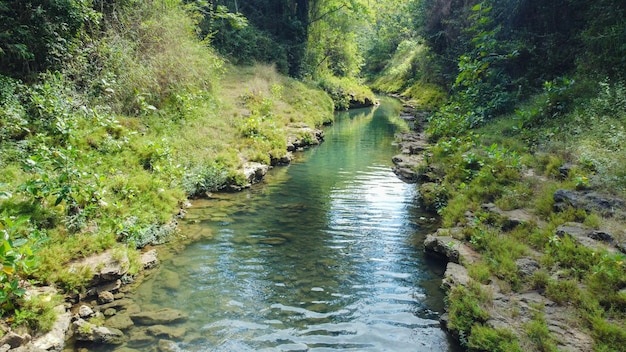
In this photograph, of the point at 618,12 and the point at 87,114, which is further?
the point at 618,12

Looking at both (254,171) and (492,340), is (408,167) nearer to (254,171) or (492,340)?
(254,171)

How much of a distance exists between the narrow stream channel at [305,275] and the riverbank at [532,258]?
55 cm

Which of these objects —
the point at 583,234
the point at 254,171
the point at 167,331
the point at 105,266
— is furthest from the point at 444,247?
the point at 254,171

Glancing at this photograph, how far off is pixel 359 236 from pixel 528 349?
14.3 ft

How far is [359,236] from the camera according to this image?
8562 mm

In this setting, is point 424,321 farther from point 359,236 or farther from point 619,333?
point 359,236

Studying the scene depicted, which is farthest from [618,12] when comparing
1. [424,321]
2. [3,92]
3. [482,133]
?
[3,92]

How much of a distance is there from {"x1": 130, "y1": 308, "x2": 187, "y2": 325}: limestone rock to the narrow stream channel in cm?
14

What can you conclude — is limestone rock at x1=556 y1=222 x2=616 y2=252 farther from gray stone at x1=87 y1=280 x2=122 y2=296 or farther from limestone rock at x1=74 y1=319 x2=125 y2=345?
gray stone at x1=87 y1=280 x2=122 y2=296

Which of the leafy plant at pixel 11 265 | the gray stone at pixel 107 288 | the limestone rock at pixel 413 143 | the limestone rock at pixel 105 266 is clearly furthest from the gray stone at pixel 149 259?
the limestone rock at pixel 413 143

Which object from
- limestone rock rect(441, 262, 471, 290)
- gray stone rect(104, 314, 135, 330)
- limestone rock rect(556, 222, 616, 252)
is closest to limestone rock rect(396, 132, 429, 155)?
limestone rock rect(556, 222, 616, 252)

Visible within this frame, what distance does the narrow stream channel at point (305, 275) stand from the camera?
5.30 meters

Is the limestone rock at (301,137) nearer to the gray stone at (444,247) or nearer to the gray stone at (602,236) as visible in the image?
the gray stone at (444,247)

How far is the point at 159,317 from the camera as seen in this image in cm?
555
